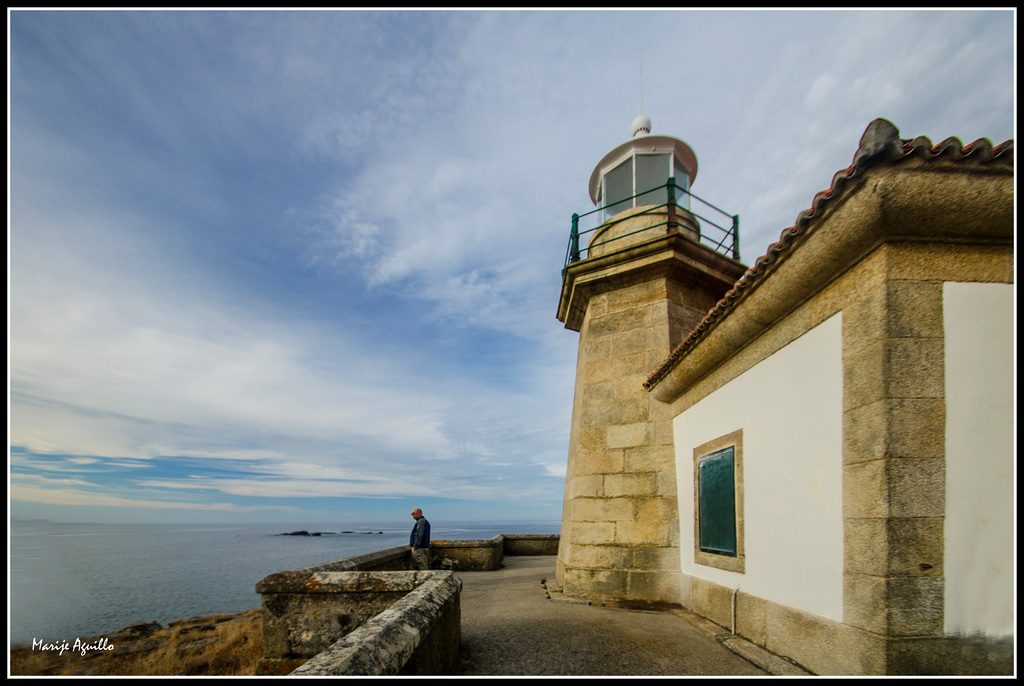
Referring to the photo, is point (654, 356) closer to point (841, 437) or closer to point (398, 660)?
point (841, 437)

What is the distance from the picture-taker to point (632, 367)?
8.50 metres

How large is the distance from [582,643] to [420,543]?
6.30 meters

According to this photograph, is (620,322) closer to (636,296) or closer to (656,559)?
(636,296)

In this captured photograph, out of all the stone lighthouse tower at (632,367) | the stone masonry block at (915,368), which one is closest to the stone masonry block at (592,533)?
the stone lighthouse tower at (632,367)

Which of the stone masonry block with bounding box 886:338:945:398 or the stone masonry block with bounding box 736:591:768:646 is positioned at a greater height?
the stone masonry block with bounding box 886:338:945:398

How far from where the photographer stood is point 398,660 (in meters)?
2.55

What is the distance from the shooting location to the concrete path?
4148 millimetres

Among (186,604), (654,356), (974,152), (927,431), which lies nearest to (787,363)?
(927,431)

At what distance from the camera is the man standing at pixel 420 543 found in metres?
10.2

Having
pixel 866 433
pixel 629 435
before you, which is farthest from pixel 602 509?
pixel 866 433

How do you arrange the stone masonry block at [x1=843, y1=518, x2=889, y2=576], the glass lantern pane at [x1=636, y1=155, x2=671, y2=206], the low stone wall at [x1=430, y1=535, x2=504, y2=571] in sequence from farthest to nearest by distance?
1. the low stone wall at [x1=430, y1=535, x2=504, y2=571]
2. the glass lantern pane at [x1=636, y1=155, x2=671, y2=206]
3. the stone masonry block at [x1=843, y1=518, x2=889, y2=576]

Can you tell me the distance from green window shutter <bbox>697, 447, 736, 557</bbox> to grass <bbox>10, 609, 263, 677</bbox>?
290 inches

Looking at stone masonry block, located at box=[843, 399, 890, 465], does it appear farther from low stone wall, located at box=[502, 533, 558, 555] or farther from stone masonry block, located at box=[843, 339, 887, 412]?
low stone wall, located at box=[502, 533, 558, 555]

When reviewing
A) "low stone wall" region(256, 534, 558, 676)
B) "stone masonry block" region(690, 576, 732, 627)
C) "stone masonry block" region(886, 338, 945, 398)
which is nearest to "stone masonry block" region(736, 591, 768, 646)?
"stone masonry block" region(690, 576, 732, 627)
